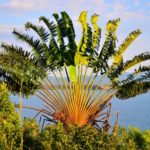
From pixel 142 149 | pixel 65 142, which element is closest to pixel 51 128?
pixel 65 142

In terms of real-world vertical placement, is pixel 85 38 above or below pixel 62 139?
above

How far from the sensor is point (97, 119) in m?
21.1

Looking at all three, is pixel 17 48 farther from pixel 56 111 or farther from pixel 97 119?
pixel 97 119

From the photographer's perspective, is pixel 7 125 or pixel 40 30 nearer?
pixel 7 125

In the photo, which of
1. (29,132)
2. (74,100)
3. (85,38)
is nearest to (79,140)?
(29,132)

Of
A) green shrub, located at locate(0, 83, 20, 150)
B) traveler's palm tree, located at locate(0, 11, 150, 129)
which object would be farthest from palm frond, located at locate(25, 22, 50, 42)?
green shrub, located at locate(0, 83, 20, 150)

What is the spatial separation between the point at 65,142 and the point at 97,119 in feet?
30.8

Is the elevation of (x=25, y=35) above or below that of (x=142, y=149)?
above

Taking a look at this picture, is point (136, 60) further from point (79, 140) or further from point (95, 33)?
point (79, 140)

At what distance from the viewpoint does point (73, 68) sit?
71.2ft

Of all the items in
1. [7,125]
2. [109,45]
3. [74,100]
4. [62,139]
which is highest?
[109,45]

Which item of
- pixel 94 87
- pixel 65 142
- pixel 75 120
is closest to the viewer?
pixel 65 142

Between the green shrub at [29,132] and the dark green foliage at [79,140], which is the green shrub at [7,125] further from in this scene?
Answer: the dark green foliage at [79,140]

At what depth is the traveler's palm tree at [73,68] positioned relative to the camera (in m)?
21.2
